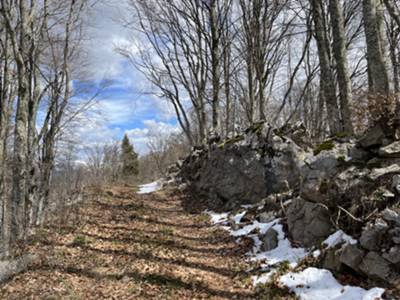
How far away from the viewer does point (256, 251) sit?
611 cm

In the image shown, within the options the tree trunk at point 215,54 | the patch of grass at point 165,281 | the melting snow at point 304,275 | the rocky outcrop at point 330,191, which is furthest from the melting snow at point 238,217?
the tree trunk at point 215,54

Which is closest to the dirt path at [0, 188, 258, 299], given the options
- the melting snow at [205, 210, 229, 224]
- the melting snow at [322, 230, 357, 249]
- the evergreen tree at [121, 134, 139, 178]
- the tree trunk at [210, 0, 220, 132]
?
the melting snow at [205, 210, 229, 224]

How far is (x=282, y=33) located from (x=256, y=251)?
11754 mm

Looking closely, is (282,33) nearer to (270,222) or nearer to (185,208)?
(185,208)

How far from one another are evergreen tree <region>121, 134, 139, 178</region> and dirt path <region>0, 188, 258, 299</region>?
88.6 ft

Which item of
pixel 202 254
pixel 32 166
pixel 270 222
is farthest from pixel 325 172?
pixel 32 166

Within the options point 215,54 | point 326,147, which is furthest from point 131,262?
point 215,54

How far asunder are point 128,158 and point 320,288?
116ft

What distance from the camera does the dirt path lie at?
4.67 meters

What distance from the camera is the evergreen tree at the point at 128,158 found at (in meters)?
35.7

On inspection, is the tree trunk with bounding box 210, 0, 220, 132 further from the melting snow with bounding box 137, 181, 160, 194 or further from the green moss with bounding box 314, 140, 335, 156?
the green moss with bounding box 314, 140, 335, 156

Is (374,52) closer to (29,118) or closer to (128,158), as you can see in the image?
(29,118)

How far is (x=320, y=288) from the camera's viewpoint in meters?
4.13

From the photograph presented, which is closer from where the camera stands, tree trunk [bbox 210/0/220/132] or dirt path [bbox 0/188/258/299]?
dirt path [bbox 0/188/258/299]
